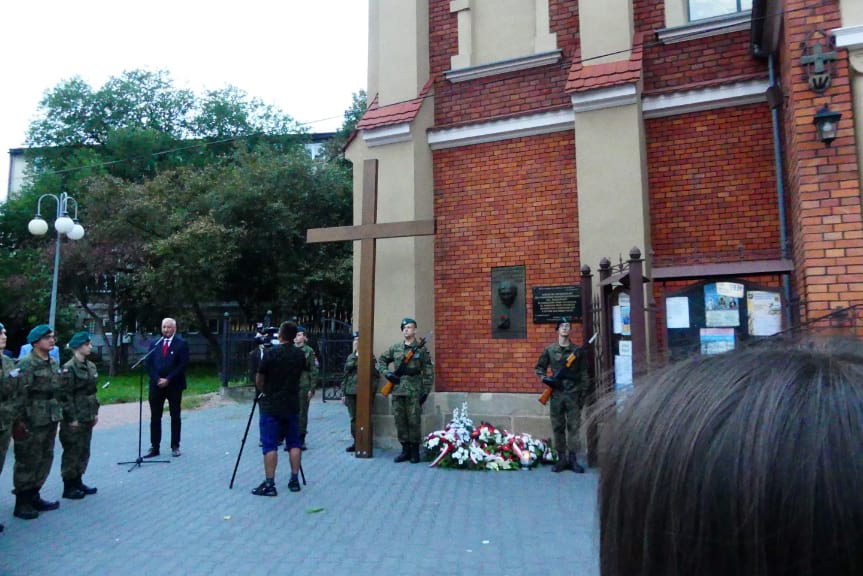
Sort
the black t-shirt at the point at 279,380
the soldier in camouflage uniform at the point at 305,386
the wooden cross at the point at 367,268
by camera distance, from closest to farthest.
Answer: the black t-shirt at the point at 279,380 < the wooden cross at the point at 367,268 < the soldier in camouflage uniform at the point at 305,386

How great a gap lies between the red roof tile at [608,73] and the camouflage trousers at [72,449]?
718cm

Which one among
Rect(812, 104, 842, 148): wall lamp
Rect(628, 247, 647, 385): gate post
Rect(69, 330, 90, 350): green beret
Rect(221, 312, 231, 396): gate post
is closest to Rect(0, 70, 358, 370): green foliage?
Rect(221, 312, 231, 396): gate post

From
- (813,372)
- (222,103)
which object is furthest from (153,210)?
(813,372)

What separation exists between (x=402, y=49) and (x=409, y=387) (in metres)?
5.18

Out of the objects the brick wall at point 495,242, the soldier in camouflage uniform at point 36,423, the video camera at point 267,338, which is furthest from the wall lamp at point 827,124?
the soldier in camouflage uniform at point 36,423

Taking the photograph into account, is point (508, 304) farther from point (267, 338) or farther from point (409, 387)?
point (267, 338)

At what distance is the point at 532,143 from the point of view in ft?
29.1

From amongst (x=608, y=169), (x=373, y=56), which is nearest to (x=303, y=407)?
(x=608, y=169)

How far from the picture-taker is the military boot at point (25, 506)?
604 centimetres

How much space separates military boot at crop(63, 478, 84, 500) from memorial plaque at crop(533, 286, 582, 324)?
583cm

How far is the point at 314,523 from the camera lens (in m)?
5.71

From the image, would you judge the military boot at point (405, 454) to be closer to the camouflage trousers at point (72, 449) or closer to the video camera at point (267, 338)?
the video camera at point (267, 338)

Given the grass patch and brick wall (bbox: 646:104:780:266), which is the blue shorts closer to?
brick wall (bbox: 646:104:780:266)

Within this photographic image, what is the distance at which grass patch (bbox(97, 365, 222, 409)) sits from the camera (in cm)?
1724
